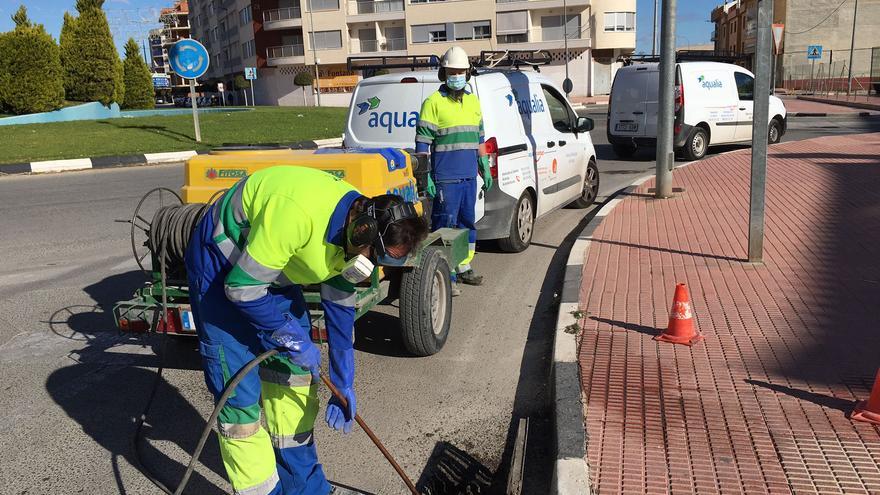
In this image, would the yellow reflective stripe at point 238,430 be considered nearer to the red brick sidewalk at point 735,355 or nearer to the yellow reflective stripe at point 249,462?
the yellow reflective stripe at point 249,462

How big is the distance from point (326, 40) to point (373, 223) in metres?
64.4

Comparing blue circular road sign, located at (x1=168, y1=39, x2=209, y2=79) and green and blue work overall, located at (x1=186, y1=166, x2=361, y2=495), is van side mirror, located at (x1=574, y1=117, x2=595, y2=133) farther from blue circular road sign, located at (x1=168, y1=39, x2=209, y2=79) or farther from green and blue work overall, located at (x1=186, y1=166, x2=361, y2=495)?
blue circular road sign, located at (x1=168, y1=39, x2=209, y2=79)

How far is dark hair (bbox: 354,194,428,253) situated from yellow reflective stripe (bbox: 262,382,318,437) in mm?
907

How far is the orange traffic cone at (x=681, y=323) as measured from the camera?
15.3 feet

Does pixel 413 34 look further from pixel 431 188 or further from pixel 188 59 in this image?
pixel 431 188

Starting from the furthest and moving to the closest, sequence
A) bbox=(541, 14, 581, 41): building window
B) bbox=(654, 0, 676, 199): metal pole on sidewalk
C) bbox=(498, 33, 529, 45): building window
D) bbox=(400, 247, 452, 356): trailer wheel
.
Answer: bbox=(498, 33, 529, 45): building window
bbox=(541, 14, 581, 41): building window
bbox=(654, 0, 676, 199): metal pole on sidewalk
bbox=(400, 247, 452, 356): trailer wheel

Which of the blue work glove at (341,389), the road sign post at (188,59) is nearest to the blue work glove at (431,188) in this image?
the blue work glove at (341,389)

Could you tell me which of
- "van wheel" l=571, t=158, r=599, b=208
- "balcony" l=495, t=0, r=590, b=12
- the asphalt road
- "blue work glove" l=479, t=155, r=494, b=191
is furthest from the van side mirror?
"balcony" l=495, t=0, r=590, b=12

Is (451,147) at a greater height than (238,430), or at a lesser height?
greater

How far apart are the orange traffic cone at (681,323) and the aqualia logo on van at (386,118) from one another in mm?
3203

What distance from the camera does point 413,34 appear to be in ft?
198

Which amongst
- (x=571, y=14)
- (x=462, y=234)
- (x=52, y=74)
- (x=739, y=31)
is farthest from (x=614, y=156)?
(x=739, y=31)

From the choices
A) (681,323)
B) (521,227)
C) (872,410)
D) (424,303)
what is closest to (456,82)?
(521,227)

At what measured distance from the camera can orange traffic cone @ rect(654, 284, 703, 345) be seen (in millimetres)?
4660
